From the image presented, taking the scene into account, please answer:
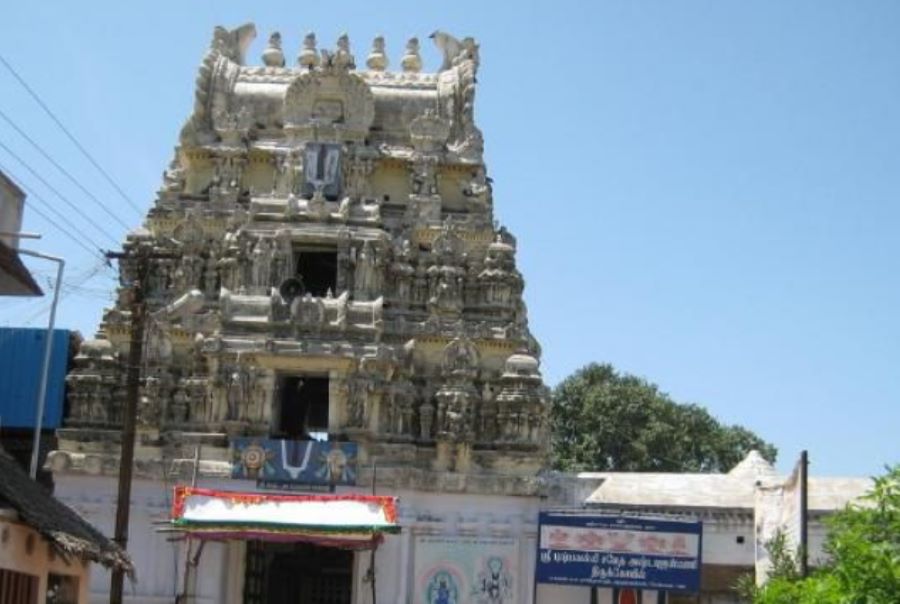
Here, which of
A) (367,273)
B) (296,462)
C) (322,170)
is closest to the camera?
(296,462)

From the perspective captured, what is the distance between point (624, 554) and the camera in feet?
106

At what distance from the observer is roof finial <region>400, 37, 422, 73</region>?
4234 centimetres

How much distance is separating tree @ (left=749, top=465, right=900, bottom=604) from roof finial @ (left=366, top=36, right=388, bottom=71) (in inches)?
1031

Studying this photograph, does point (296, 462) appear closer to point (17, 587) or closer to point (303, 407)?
point (303, 407)

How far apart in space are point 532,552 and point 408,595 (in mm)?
3261

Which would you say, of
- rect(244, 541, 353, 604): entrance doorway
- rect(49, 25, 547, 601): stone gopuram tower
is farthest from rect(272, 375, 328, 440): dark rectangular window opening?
rect(244, 541, 353, 604): entrance doorway

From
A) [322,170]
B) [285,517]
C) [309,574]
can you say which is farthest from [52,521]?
[322,170]

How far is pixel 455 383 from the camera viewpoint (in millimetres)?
35594

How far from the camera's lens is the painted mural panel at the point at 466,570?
33281mm

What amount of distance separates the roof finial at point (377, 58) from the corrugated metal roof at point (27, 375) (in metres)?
12.5

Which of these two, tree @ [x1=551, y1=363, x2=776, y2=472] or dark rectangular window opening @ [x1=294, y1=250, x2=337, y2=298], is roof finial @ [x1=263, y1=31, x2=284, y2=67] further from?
tree @ [x1=551, y1=363, x2=776, y2=472]

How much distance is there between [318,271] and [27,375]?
9.10 metres

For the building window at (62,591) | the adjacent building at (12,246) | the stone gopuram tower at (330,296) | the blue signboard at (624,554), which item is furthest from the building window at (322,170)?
the building window at (62,591)

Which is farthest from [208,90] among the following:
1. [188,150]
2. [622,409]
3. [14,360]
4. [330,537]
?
[622,409]
